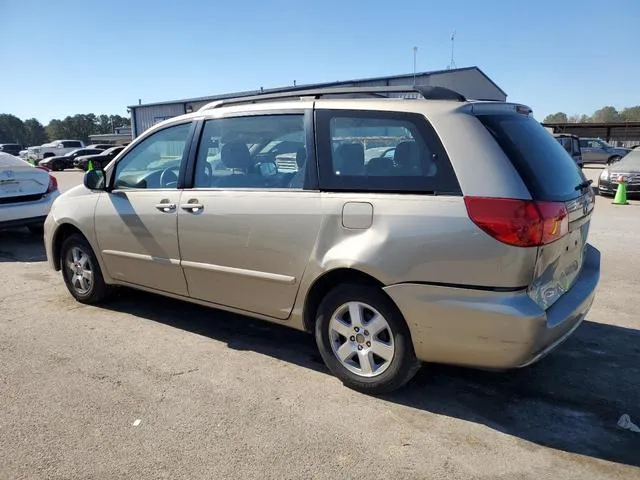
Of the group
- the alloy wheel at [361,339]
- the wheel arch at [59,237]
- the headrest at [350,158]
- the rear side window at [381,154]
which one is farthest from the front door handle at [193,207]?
the wheel arch at [59,237]

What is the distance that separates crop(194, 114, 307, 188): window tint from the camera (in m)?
3.62

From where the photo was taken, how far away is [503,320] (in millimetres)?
2789

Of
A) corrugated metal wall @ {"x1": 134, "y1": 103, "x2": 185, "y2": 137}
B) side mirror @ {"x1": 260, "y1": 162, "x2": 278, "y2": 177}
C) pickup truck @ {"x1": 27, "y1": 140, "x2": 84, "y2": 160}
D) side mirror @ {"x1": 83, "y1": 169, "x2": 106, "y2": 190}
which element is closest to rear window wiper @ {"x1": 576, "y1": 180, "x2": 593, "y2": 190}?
side mirror @ {"x1": 260, "y1": 162, "x2": 278, "y2": 177}

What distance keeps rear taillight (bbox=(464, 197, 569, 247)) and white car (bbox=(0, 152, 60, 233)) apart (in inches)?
302

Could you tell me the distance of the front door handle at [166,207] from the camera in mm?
4121

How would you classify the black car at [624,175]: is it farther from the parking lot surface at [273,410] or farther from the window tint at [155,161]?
the window tint at [155,161]

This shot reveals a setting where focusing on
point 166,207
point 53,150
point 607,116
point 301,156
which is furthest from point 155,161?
point 607,116

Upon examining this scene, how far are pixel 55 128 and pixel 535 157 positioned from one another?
130 metres

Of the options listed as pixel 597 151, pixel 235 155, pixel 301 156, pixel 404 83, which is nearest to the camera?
pixel 301 156

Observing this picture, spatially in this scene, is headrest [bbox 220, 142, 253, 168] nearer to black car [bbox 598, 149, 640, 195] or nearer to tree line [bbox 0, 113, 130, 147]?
black car [bbox 598, 149, 640, 195]

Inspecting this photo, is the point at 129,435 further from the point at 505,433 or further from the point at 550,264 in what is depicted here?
the point at 550,264

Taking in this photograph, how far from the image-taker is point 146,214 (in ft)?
14.1

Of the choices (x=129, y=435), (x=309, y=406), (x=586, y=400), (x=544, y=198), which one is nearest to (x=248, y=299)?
(x=309, y=406)

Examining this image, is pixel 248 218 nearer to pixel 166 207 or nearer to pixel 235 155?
pixel 235 155
